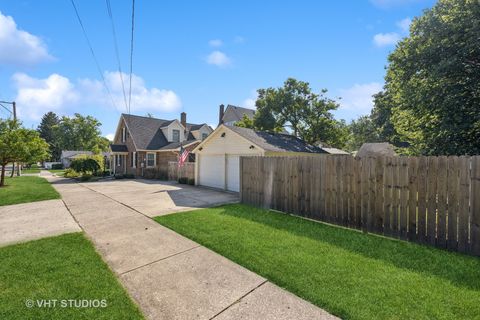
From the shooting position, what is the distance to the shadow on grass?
3455mm

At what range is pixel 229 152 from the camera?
43.0 ft

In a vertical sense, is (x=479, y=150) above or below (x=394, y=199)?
above

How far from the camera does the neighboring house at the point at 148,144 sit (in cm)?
2133

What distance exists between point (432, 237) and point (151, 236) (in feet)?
18.6

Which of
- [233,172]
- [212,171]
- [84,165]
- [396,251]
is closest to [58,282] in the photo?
[396,251]

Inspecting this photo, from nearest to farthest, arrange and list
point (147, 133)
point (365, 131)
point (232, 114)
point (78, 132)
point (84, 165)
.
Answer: point (84, 165) < point (147, 133) < point (232, 114) < point (365, 131) < point (78, 132)

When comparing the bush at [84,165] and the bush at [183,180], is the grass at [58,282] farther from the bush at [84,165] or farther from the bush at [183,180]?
the bush at [84,165]

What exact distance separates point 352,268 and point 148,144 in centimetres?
2169

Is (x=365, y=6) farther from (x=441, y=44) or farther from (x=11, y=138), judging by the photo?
(x=11, y=138)

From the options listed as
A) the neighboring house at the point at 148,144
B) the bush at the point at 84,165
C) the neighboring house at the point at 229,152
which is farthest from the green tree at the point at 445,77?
the bush at the point at 84,165

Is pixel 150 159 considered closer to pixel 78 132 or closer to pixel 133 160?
pixel 133 160

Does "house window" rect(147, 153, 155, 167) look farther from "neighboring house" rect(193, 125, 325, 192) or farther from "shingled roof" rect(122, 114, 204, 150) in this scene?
"neighboring house" rect(193, 125, 325, 192)

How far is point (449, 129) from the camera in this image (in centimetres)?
804

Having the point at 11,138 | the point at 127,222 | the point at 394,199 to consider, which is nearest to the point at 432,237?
the point at 394,199
